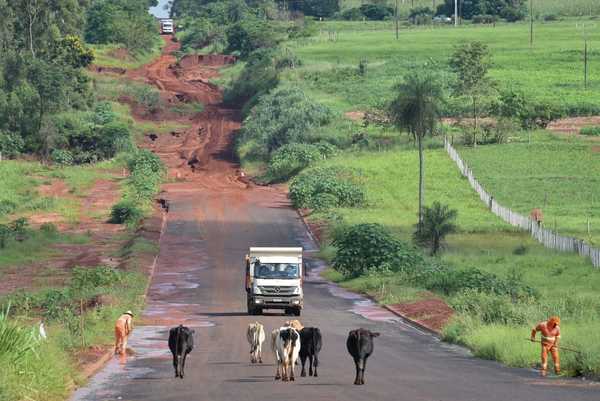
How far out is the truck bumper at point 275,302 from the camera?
148ft

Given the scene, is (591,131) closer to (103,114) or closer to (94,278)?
(103,114)

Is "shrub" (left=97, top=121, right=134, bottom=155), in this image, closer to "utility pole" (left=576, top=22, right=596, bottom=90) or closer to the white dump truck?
"utility pole" (left=576, top=22, right=596, bottom=90)

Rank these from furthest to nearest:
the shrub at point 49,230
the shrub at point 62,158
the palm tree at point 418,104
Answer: the shrub at point 62,158 < the shrub at point 49,230 < the palm tree at point 418,104

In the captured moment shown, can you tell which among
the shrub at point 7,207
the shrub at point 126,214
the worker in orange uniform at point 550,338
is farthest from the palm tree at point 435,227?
the worker in orange uniform at point 550,338

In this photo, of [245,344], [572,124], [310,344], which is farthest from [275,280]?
[572,124]

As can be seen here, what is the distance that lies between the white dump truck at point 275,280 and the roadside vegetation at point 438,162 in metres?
5.49

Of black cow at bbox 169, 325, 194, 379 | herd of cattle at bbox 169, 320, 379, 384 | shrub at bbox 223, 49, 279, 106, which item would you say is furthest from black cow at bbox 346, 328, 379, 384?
shrub at bbox 223, 49, 279, 106

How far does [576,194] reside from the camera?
3255 inches

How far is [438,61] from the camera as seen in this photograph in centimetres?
14725

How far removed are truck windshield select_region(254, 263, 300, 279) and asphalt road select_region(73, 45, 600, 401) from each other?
1.48m

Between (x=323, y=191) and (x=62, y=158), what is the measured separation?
31955 mm

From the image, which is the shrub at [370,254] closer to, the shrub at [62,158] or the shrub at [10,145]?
the shrub at [62,158]

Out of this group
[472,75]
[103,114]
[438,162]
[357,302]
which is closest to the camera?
[357,302]

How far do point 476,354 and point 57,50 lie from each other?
345 ft
